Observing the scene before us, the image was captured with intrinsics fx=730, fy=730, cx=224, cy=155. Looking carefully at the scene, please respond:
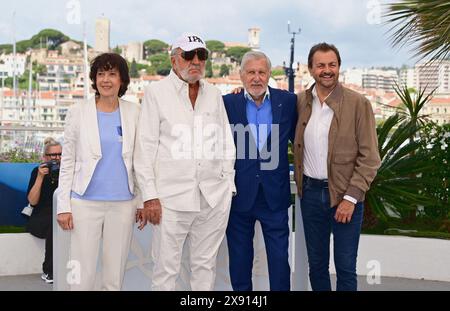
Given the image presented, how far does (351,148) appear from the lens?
3762mm

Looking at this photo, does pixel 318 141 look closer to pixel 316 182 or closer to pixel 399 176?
pixel 316 182

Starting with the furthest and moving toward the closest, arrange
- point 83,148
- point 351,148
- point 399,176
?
point 399,176 → point 351,148 → point 83,148

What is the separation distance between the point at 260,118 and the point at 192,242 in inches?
29.4

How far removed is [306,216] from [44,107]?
5649 cm

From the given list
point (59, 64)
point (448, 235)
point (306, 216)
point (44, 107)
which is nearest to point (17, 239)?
point (306, 216)

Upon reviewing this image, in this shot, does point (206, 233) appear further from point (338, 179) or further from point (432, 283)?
point (432, 283)

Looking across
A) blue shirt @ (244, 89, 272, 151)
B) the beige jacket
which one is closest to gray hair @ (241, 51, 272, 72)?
blue shirt @ (244, 89, 272, 151)

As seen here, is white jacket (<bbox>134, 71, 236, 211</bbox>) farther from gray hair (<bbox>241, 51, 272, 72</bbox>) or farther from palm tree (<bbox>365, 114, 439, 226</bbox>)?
palm tree (<bbox>365, 114, 439, 226</bbox>)

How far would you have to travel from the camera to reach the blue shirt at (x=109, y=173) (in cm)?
355

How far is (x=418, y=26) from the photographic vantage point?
668cm

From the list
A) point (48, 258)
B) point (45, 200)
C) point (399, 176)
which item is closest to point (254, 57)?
point (45, 200)

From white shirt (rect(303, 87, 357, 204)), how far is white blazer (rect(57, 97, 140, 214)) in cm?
91

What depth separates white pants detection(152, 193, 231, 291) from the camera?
12.0 feet

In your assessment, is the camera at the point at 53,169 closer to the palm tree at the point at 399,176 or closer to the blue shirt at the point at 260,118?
the blue shirt at the point at 260,118
